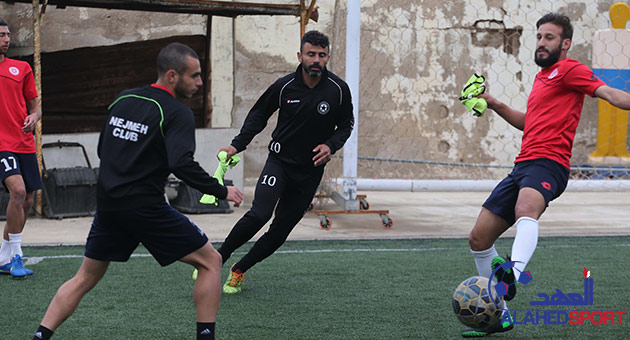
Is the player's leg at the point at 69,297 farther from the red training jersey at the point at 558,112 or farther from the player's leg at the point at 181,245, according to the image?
the red training jersey at the point at 558,112

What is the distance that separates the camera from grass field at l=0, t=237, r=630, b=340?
4.56 m

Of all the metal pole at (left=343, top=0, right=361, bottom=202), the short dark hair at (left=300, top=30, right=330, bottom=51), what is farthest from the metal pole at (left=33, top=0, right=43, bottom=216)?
the short dark hair at (left=300, top=30, right=330, bottom=51)

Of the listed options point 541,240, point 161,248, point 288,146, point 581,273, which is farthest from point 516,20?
point 161,248

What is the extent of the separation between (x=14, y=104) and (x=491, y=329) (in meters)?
4.04

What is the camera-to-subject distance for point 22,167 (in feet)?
20.2

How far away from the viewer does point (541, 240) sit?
26.5ft

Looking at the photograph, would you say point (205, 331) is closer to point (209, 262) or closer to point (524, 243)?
point (209, 262)

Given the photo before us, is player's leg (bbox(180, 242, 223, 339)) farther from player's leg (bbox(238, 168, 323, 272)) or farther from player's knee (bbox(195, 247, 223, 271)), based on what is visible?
player's leg (bbox(238, 168, 323, 272))

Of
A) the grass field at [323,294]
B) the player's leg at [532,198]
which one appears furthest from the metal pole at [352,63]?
the player's leg at [532,198]

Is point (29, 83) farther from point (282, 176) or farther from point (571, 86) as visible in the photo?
point (571, 86)

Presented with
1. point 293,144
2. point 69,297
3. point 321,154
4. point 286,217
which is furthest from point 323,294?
point 69,297

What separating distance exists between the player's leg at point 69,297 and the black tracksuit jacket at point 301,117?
1.91m

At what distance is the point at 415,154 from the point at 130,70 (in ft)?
15.8

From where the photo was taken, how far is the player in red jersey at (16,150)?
6016 mm
